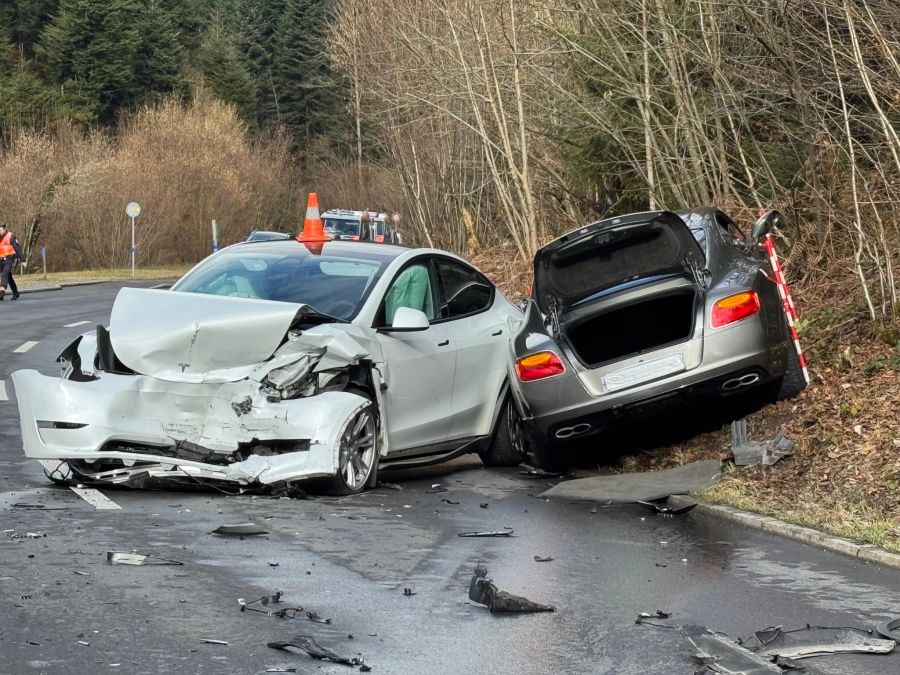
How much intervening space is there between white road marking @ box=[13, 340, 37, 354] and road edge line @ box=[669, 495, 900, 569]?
13.2 m

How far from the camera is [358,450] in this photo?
9203mm

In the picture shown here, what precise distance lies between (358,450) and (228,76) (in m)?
93.5

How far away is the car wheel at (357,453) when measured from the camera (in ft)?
29.4

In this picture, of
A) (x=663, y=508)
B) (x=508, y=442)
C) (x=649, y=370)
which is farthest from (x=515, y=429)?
(x=663, y=508)

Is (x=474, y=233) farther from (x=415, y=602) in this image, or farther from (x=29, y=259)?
(x=415, y=602)

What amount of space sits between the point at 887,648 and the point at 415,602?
75.9 inches

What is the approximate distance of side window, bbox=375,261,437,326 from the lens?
9.96m

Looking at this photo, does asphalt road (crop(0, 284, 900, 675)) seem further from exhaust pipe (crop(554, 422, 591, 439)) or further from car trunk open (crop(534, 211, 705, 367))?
car trunk open (crop(534, 211, 705, 367))

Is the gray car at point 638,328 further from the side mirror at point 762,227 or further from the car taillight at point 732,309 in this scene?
the side mirror at point 762,227

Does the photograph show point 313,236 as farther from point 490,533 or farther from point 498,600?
point 498,600

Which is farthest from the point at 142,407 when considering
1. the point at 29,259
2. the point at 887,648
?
the point at 29,259

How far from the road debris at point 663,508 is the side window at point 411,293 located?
6.95 ft

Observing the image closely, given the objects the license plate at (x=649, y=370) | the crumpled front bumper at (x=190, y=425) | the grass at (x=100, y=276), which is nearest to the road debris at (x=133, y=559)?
the crumpled front bumper at (x=190, y=425)

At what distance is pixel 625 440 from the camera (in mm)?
10602
